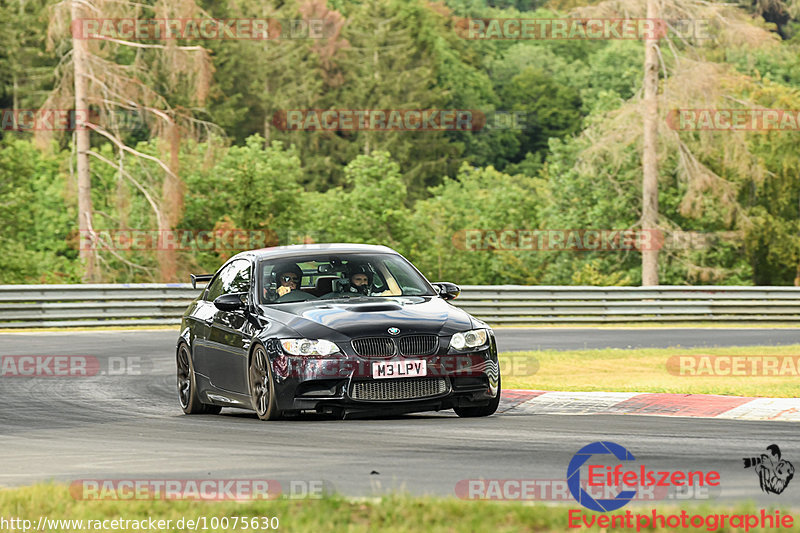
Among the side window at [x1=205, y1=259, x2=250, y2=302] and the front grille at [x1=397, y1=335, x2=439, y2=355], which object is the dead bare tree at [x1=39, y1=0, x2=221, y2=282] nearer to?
the side window at [x1=205, y1=259, x2=250, y2=302]

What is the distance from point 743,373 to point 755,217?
32940 mm

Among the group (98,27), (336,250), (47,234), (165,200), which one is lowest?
(47,234)

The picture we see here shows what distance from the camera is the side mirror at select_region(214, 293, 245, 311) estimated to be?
11.9 meters

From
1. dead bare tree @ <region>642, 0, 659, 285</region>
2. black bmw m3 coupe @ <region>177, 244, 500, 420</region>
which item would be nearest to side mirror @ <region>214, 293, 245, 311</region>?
black bmw m3 coupe @ <region>177, 244, 500, 420</region>

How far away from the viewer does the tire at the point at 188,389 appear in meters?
12.7

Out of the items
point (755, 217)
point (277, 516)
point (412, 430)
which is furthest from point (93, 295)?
point (755, 217)

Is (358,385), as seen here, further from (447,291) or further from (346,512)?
(346,512)

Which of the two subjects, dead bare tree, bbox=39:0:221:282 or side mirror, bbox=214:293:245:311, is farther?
dead bare tree, bbox=39:0:221:282

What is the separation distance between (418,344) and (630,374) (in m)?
7.10

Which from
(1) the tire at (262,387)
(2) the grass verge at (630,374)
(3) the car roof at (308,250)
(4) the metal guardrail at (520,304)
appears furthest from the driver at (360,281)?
(4) the metal guardrail at (520,304)

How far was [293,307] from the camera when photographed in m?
11.5

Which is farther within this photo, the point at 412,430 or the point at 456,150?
the point at 456,150

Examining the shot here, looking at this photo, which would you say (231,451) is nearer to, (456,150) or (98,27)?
(98,27)

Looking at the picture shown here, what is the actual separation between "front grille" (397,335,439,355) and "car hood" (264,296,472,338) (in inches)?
2.0
